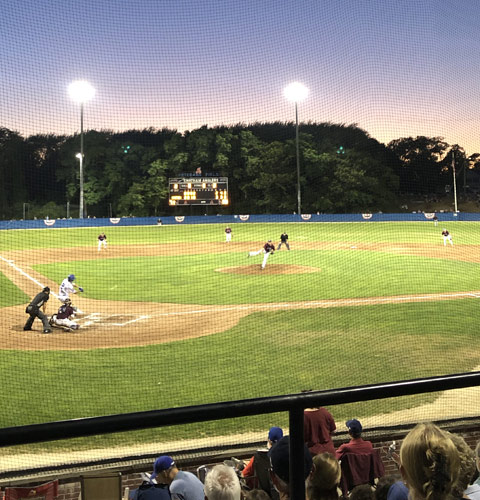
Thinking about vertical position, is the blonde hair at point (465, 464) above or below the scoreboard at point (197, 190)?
below

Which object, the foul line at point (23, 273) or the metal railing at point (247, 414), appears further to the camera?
the foul line at point (23, 273)

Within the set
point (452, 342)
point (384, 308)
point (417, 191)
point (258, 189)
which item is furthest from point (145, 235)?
point (452, 342)

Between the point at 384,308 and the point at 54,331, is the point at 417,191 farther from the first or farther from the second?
the point at 54,331

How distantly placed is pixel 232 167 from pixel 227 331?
21537 mm

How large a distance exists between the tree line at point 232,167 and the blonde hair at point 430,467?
2549 cm

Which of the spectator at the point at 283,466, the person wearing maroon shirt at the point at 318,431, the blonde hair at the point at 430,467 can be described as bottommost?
the person wearing maroon shirt at the point at 318,431

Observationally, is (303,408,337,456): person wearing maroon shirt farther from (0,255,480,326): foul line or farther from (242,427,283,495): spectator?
(0,255,480,326): foul line

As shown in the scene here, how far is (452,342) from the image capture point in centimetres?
1198

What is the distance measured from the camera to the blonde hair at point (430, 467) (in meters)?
1.54

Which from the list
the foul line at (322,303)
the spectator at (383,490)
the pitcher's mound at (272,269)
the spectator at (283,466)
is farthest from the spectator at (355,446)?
the pitcher's mound at (272,269)

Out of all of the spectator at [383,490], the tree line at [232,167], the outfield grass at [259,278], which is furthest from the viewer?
the tree line at [232,167]

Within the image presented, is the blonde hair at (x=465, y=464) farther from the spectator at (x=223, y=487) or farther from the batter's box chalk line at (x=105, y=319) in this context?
the batter's box chalk line at (x=105, y=319)

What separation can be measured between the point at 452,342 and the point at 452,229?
95.7ft

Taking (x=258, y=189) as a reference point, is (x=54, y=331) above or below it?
below
